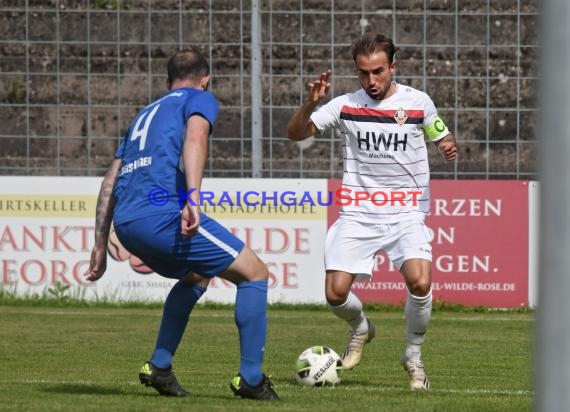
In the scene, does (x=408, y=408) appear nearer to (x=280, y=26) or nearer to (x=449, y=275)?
(x=449, y=275)

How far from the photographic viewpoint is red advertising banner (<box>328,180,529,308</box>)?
13.5 m

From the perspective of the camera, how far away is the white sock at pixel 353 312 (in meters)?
7.20

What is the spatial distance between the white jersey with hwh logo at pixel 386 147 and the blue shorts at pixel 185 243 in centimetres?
169

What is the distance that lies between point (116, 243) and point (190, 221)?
852 cm

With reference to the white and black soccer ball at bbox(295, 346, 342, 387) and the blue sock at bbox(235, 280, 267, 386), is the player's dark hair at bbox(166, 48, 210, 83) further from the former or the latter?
the white and black soccer ball at bbox(295, 346, 342, 387)

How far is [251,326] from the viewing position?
5.65 metres

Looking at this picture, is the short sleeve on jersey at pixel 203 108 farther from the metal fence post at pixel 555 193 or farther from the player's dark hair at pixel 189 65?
the metal fence post at pixel 555 193

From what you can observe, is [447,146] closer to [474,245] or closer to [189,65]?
[189,65]

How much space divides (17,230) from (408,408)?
883cm

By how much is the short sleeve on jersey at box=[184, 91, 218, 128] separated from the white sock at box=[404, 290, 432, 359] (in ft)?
6.17

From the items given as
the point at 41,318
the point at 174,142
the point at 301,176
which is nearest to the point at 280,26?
the point at 301,176

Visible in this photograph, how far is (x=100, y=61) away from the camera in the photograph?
1420cm

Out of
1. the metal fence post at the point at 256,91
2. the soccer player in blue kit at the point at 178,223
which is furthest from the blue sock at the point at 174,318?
the metal fence post at the point at 256,91

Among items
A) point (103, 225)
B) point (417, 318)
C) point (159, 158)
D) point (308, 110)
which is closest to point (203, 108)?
point (159, 158)
